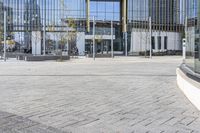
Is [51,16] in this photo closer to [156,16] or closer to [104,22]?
[104,22]

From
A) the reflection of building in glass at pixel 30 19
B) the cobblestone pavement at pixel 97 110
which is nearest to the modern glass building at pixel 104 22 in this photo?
the reflection of building in glass at pixel 30 19

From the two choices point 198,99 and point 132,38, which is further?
point 132,38

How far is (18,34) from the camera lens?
89875 millimetres

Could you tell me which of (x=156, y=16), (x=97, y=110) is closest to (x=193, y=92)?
(x=97, y=110)

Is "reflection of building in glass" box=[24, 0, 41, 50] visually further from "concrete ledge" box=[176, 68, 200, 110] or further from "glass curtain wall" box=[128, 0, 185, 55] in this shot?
"concrete ledge" box=[176, 68, 200, 110]

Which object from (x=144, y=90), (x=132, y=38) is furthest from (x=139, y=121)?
(x=132, y=38)

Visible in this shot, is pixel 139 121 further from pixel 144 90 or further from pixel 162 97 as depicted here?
pixel 144 90

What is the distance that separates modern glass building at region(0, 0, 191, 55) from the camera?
8509cm

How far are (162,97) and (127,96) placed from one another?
1.00 meters

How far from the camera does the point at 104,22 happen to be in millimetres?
86312

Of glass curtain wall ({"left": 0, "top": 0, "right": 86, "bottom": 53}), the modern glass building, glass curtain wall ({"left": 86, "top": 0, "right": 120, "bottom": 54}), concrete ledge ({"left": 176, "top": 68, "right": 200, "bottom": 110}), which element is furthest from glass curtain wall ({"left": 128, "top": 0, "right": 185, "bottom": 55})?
concrete ledge ({"left": 176, "top": 68, "right": 200, "bottom": 110})

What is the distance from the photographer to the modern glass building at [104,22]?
85094mm

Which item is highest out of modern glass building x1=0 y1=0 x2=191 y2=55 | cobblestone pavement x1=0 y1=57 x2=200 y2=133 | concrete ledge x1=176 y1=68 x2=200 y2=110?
modern glass building x1=0 y1=0 x2=191 y2=55

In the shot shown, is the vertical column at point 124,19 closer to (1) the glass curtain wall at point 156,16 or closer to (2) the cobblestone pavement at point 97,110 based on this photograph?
(1) the glass curtain wall at point 156,16
